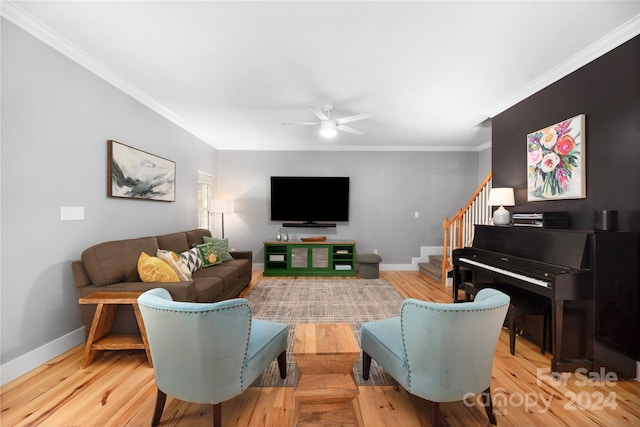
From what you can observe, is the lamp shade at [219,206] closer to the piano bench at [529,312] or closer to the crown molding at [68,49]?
the crown molding at [68,49]

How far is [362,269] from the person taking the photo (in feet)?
16.3

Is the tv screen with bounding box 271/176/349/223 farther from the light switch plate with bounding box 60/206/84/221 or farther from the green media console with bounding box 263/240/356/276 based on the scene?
the light switch plate with bounding box 60/206/84/221

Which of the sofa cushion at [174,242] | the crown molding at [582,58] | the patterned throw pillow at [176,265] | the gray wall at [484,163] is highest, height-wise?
the crown molding at [582,58]

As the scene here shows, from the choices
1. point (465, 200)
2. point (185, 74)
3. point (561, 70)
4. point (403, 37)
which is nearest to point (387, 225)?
point (465, 200)

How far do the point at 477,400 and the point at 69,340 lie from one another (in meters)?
3.23

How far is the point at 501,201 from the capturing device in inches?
123

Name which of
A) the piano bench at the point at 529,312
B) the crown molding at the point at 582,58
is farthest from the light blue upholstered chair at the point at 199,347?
the crown molding at the point at 582,58

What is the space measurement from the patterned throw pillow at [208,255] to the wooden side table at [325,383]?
2.57 m

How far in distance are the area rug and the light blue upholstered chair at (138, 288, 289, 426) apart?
64 cm

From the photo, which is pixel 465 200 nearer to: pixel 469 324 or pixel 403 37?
pixel 403 37

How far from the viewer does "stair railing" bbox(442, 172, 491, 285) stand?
4008mm

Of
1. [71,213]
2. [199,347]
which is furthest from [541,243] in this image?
[71,213]

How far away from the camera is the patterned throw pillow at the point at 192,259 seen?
3.37 m

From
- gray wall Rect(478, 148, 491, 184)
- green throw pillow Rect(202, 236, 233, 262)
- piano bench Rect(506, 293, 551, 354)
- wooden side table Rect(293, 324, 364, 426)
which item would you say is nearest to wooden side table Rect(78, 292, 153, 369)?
wooden side table Rect(293, 324, 364, 426)
